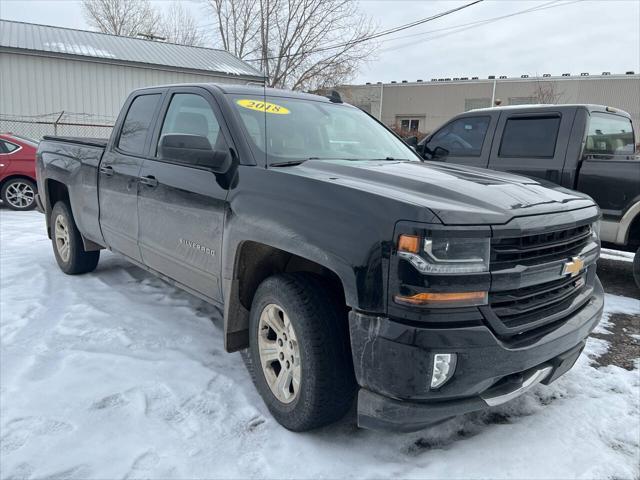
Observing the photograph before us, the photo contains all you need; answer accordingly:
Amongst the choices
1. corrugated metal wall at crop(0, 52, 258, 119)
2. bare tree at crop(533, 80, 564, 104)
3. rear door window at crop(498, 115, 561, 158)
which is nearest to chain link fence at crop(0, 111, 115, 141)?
corrugated metal wall at crop(0, 52, 258, 119)

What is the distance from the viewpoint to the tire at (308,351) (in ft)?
7.63

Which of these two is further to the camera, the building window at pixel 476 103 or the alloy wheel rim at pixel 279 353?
the building window at pixel 476 103

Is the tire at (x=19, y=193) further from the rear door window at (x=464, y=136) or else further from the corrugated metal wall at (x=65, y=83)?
the corrugated metal wall at (x=65, y=83)

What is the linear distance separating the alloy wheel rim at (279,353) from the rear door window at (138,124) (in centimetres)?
198

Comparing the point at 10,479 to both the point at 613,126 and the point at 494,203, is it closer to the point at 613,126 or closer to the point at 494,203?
the point at 494,203

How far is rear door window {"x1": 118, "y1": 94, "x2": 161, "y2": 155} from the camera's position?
3.93 meters

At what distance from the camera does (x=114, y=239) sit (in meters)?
4.28

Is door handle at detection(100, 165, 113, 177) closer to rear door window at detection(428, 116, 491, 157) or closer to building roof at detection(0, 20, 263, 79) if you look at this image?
rear door window at detection(428, 116, 491, 157)

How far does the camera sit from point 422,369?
1971mm

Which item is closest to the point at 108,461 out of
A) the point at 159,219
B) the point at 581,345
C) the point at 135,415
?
the point at 135,415

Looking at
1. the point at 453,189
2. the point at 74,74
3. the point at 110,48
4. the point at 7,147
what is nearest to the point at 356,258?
the point at 453,189

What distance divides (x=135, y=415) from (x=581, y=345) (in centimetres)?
247

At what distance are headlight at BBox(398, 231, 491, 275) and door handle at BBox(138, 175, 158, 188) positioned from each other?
2208 millimetres

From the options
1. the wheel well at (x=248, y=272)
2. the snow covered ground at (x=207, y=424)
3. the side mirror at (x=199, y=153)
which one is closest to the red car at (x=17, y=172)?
the snow covered ground at (x=207, y=424)
